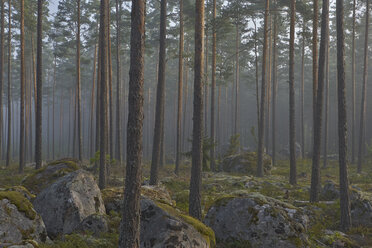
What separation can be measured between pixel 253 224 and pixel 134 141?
4.24m

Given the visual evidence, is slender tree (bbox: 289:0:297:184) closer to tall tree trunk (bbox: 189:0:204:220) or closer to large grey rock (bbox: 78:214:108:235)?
tall tree trunk (bbox: 189:0:204:220)

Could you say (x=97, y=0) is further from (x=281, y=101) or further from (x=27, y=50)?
(x=281, y=101)

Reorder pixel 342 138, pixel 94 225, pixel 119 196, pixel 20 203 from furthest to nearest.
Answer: pixel 119 196 → pixel 342 138 → pixel 94 225 → pixel 20 203

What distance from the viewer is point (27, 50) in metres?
39.1

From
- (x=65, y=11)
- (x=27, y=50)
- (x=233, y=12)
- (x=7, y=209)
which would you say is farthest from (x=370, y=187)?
(x=27, y=50)

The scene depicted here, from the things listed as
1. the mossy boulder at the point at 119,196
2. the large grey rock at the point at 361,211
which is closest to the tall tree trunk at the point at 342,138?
the large grey rock at the point at 361,211

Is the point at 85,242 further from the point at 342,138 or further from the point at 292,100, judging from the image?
the point at 292,100

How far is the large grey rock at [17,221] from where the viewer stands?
691 cm

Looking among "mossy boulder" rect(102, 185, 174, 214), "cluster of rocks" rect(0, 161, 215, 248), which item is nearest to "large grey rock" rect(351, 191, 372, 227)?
"cluster of rocks" rect(0, 161, 215, 248)

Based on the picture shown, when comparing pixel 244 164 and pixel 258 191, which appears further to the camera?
pixel 244 164

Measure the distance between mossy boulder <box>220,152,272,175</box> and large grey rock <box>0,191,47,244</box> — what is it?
60.2 ft

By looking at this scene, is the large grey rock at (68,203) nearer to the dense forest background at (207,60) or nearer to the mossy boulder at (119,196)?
the mossy boulder at (119,196)

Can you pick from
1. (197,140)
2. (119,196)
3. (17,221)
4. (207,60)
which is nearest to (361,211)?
(197,140)

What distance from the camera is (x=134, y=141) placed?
21.2 feet
